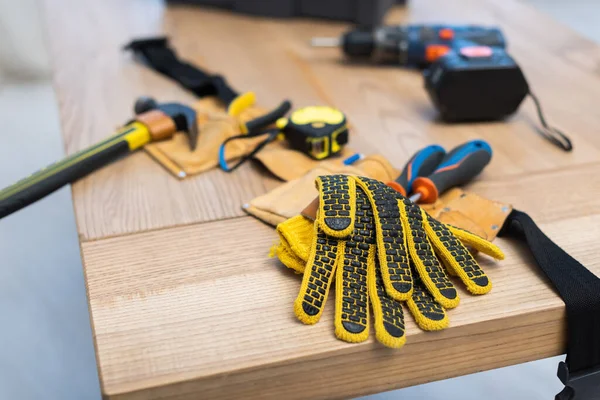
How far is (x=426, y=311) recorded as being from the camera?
2.05ft

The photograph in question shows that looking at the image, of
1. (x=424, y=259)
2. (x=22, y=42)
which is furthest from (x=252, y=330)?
(x=22, y=42)

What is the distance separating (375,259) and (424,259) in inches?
2.0

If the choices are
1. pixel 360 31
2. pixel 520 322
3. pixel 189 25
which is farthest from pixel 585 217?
pixel 189 25

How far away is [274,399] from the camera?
614 mm

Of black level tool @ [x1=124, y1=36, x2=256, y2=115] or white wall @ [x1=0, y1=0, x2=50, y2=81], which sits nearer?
black level tool @ [x1=124, y1=36, x2=256, y2=115]

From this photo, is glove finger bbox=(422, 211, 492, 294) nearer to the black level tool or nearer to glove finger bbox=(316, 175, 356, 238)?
glove finger bbox=(316, 175, 356, 238)

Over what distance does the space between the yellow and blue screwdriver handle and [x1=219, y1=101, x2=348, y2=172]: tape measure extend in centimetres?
12

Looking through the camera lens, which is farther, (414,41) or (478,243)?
(414,41)

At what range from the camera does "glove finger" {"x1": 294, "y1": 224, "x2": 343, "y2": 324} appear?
0.62m

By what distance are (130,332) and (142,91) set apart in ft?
2.12

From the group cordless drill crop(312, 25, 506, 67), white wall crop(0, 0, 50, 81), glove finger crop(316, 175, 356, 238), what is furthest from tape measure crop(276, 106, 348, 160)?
white wall crop(0, 0, 50, 81)

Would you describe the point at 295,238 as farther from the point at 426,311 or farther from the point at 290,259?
the point at 426,311

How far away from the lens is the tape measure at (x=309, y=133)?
0.91m

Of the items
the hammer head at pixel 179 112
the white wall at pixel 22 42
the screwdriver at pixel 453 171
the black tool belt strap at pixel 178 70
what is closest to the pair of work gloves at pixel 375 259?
the screwdriver at pixel 453 171
